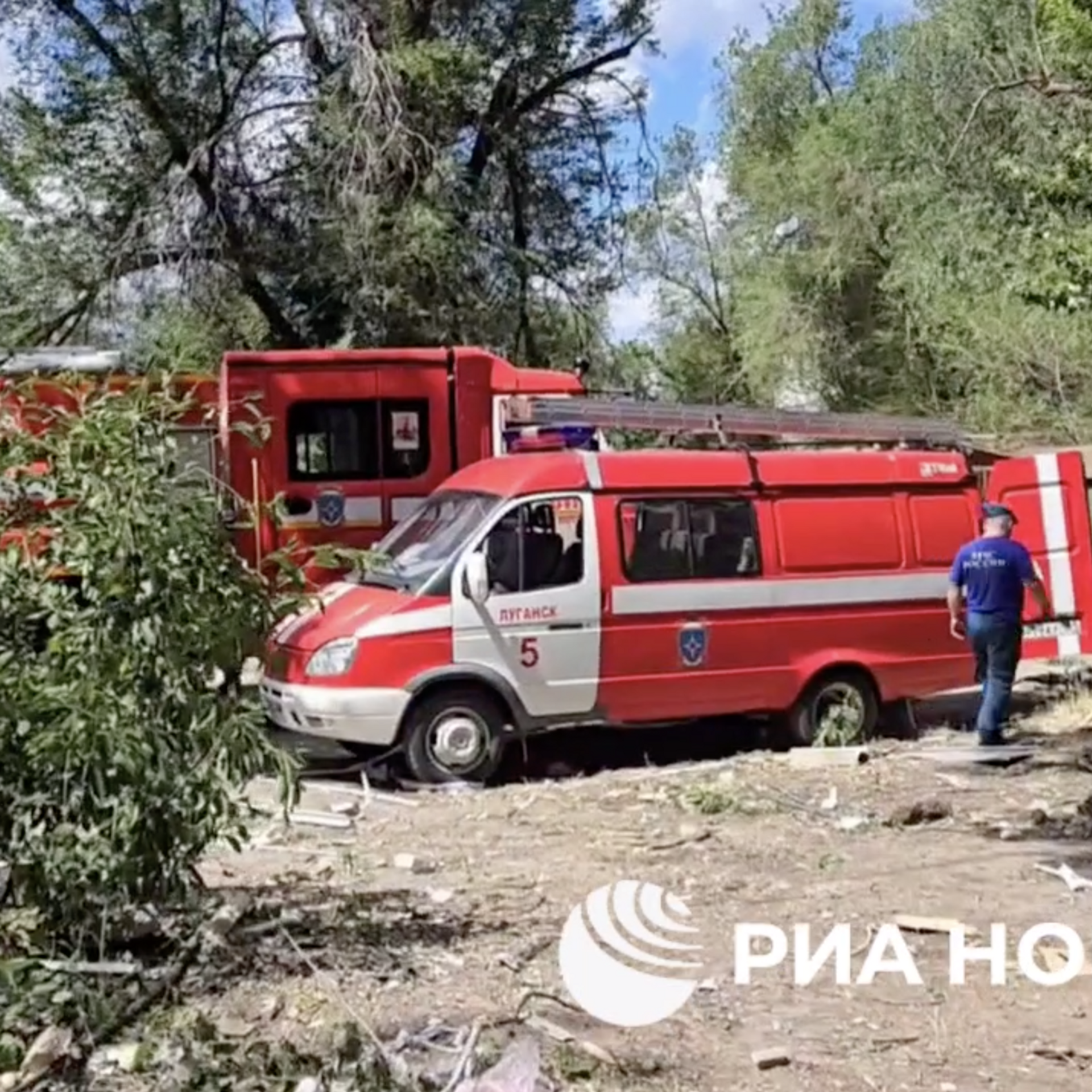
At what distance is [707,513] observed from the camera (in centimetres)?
1091

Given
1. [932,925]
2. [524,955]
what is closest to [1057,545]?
[932,925]

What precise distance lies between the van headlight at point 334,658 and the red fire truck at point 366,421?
369cm

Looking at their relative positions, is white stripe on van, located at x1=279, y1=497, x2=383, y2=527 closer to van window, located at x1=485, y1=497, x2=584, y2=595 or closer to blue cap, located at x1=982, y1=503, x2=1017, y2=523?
van window, located at x1=485, y1=497, x2=584, y2=595

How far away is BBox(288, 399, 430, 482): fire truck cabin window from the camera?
1377cm

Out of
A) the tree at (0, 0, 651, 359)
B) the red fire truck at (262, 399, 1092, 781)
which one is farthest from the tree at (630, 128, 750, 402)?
the red fire truck at (262, 399, 1092, 781)

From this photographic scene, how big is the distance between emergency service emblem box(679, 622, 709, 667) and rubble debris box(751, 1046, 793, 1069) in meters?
5.69

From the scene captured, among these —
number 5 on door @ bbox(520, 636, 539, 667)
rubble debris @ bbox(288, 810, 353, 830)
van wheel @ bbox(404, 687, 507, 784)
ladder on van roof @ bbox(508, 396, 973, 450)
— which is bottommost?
rubble debris @ bbox(288, 810, 353, 830)

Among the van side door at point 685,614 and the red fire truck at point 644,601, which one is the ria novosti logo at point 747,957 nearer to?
the red fire truck at point 644,601

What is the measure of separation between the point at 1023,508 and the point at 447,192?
9659 millimetres

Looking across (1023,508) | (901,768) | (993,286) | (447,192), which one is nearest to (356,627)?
A: (901,768)

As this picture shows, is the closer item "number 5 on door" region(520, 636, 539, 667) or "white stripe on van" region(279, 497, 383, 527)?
"number 5 on door" region(520, 636, 539, 667)

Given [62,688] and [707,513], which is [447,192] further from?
[62,688]

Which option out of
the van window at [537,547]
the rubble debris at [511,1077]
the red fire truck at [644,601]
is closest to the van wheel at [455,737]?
the red fire truck at [644,601]

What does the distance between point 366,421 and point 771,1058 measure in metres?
9.67
